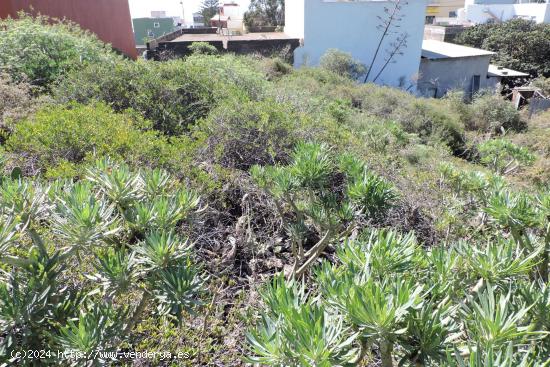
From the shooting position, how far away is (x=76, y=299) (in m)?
1.63

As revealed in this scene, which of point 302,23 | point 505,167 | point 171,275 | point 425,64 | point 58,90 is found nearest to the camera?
point 171,275

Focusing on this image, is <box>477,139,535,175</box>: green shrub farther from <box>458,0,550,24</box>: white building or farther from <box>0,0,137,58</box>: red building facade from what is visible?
<box>458,0,550,24</box>: white building

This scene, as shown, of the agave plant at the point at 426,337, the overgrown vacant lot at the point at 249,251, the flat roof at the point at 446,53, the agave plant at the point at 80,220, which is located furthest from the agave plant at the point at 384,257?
the flat roof at the point at 446,53

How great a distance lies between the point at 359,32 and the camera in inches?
844

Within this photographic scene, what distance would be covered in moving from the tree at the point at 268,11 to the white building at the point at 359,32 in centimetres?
1904

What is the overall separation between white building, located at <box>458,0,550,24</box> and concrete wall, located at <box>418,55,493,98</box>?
17.5m

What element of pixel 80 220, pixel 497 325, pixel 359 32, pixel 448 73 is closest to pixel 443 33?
pixel 448 73

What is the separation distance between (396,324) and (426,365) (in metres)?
0.16

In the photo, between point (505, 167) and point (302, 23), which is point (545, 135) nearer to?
point (505, 167)

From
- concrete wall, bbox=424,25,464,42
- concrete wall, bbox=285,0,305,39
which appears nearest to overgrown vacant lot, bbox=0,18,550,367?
concrete wall, bbox=285,0,305,39

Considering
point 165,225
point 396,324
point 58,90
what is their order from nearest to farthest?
point 396,324
point 165,225
point 58,90

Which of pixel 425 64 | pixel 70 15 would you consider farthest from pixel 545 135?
pixel 70 15

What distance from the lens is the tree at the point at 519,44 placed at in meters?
26.7

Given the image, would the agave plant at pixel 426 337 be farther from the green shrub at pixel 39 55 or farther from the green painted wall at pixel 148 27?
the green painted wall at pixel 148 27
